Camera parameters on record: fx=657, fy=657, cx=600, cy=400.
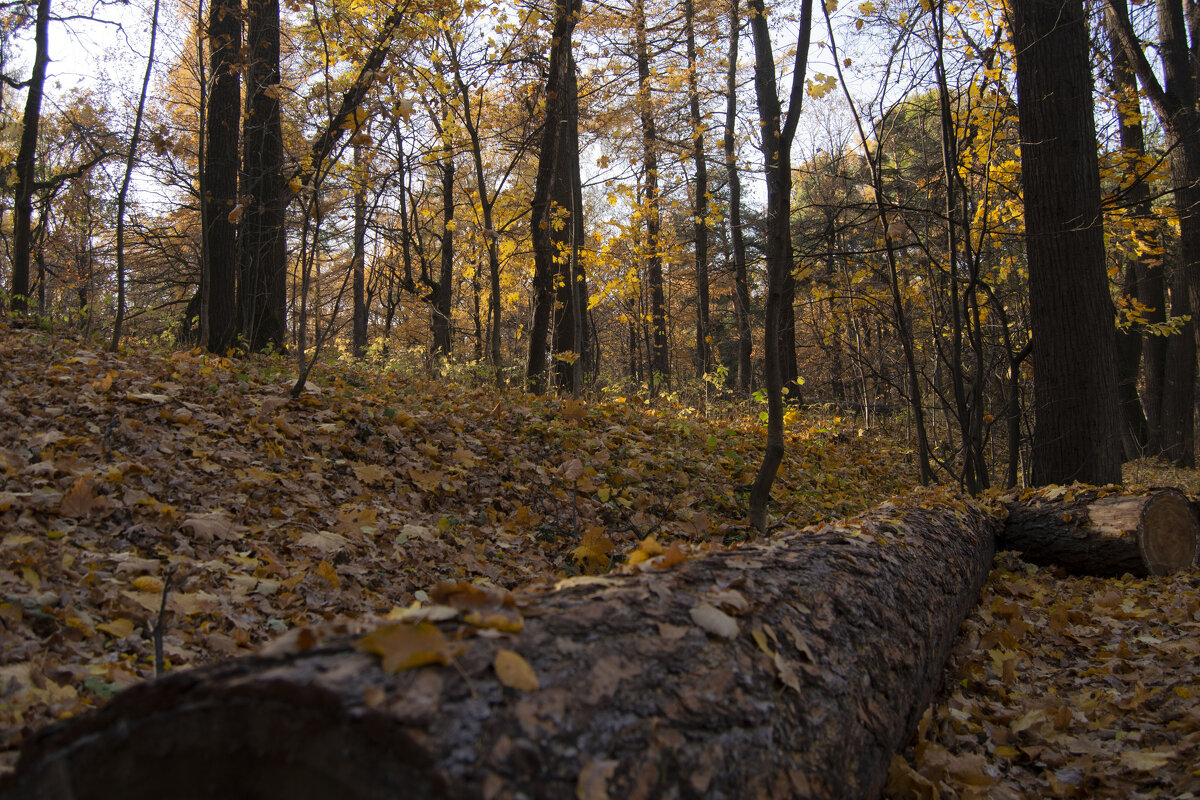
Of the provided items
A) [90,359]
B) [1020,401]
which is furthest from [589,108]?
[90,359]

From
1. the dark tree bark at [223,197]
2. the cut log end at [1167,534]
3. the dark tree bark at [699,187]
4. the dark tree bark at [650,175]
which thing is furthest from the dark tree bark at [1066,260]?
the dark tree bark at [223,197]

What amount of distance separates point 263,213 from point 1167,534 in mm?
9514

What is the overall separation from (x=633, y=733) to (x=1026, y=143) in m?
6.60

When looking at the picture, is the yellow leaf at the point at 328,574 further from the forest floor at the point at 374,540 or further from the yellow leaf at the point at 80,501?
the yellow leaf at the point at 80,501

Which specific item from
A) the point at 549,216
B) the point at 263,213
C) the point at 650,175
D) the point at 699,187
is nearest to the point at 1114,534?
the point at 549,216

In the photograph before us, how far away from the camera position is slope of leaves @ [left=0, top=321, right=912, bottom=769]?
2.33 meters

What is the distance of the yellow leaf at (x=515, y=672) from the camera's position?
3.99 ft

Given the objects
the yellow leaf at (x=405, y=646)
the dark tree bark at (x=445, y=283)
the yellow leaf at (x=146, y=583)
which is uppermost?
the dark tree bark at (x=445, y=283)

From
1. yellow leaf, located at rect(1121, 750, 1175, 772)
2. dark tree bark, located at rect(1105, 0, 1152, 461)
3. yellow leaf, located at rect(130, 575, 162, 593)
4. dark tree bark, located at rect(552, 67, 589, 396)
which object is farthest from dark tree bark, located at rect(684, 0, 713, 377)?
yellow leaf, located at rect(130, 575, 162, 593)

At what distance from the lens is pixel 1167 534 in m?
4.59

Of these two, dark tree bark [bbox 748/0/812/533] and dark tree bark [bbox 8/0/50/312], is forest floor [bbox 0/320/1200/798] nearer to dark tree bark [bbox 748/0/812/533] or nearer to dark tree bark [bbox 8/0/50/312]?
dark tree bark [bbox 748/0/812/533]

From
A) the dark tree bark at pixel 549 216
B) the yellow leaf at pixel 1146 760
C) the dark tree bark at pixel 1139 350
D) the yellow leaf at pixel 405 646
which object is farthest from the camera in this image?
the dark tree bark at pixel 1139 350

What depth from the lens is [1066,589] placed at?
4379 millimetres

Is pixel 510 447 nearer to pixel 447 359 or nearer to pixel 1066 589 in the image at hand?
pixel 1066 589
